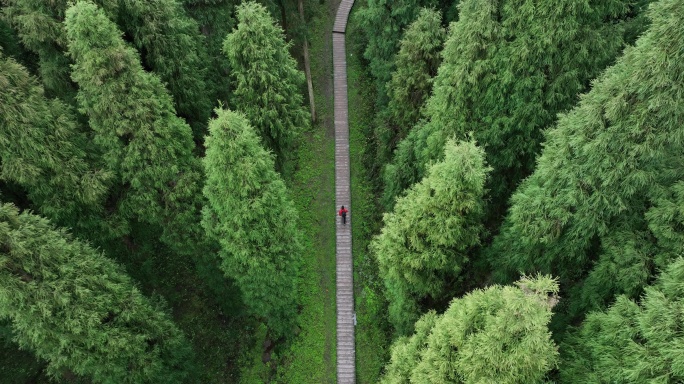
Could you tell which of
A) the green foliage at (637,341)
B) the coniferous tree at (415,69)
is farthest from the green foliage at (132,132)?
the green foliage at (637,341)

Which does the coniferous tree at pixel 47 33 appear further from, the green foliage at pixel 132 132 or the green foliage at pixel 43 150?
the green foliage at pixel 43 150

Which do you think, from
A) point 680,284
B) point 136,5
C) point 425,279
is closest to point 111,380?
point 425,279

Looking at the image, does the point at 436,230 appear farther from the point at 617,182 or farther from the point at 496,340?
the point at 617,182

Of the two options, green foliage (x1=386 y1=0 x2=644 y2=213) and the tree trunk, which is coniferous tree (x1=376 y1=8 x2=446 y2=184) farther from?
the tree trunk

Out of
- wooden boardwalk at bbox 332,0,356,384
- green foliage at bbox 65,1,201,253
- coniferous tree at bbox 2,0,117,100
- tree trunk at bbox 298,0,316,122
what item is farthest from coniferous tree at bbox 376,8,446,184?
coniferous tree at bbox 2,0,117,100

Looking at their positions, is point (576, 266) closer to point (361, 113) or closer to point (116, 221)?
point (116, 221)

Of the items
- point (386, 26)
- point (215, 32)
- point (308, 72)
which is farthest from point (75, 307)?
point (308, 72)
